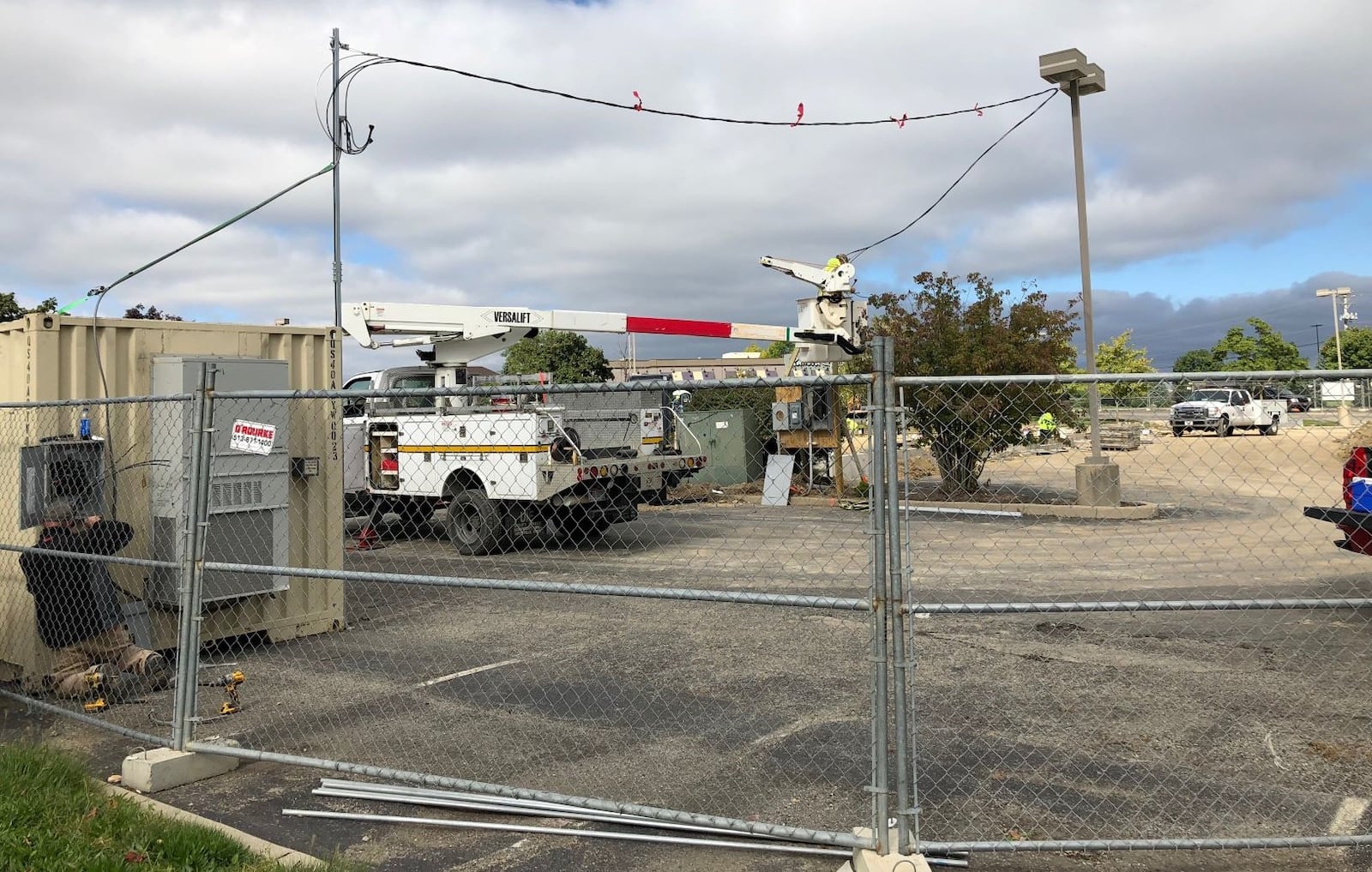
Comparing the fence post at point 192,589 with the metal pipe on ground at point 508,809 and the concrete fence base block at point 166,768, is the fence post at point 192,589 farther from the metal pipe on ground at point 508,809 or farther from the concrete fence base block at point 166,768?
the metal pipe on ground at point 508,809

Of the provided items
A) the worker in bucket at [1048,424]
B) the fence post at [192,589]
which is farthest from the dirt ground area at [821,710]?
the worker in bucket at [1048,424]

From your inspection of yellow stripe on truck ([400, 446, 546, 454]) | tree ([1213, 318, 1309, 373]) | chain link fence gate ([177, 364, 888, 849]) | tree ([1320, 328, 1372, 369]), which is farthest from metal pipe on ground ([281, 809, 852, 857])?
tree ([1320, 328, 1372, 369])

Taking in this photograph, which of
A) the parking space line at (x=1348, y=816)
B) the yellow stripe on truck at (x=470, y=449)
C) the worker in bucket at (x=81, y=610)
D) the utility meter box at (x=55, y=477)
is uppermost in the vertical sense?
A: the yellow stripe on truck at (x=470, y=449)

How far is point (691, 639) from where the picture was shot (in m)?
7.30

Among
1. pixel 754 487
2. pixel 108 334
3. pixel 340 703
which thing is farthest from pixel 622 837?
→ pixel 754 487

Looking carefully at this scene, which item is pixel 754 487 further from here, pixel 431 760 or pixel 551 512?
pixel 431 760

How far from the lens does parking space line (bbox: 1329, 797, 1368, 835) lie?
150 inches

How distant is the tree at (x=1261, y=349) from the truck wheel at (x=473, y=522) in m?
51.6

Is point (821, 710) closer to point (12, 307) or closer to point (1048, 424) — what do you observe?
point (1048, 424)

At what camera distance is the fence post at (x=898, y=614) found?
3.33m

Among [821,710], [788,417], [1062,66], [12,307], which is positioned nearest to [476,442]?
[821,710]

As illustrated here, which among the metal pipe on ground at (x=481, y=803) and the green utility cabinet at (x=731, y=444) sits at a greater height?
the green utility cabinet at (x=731, y=444)

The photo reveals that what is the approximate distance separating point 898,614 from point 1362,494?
554 centimetres

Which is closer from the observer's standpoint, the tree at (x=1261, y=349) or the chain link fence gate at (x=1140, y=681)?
the chain link fence gate at (x=1140, y=681)
